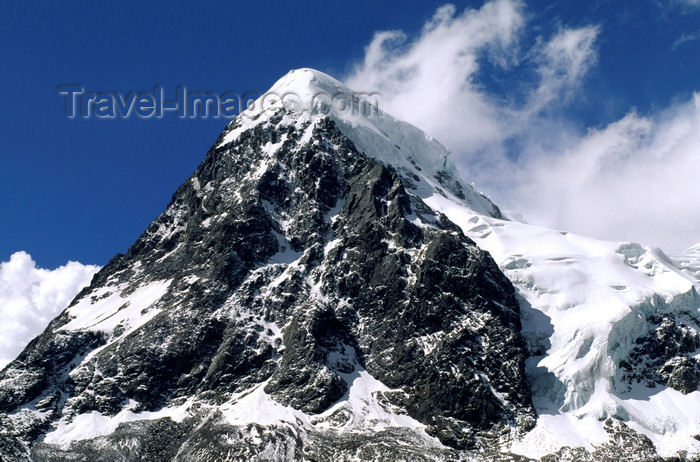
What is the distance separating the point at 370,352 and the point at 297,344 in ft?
53.9

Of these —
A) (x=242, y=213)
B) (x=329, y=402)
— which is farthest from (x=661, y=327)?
(x=242, y=213)

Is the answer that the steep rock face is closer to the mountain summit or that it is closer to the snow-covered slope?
the mountain summit

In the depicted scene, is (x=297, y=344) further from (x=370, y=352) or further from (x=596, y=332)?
(x=596, y=332)

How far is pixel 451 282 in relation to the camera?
6649 inches

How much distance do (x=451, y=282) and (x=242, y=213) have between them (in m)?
58.8

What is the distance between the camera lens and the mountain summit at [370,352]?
142m

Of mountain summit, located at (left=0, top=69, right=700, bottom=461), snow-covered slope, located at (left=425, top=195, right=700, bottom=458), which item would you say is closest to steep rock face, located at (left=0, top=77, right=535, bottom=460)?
→ mountain summit, located at (left=0, top=69, right=700, bottom=461)

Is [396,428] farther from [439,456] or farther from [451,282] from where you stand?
[451,282]

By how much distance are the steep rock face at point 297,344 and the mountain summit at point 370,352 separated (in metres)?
0.45

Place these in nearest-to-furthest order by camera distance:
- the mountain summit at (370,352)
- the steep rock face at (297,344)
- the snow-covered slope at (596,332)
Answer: the snow-covered slope at (596,332) < the mountain summit at (370,352) < the steep rock face at (297,344)

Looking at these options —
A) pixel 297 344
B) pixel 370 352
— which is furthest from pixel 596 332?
pixel 297 344

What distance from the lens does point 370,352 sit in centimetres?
16625

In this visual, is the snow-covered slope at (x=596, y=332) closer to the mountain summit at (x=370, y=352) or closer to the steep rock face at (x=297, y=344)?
the mountain summit at (x=370, y=352)

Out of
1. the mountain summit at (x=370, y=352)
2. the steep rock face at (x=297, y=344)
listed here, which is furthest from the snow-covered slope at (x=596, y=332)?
the steep rock face at (x=297, y=344)
